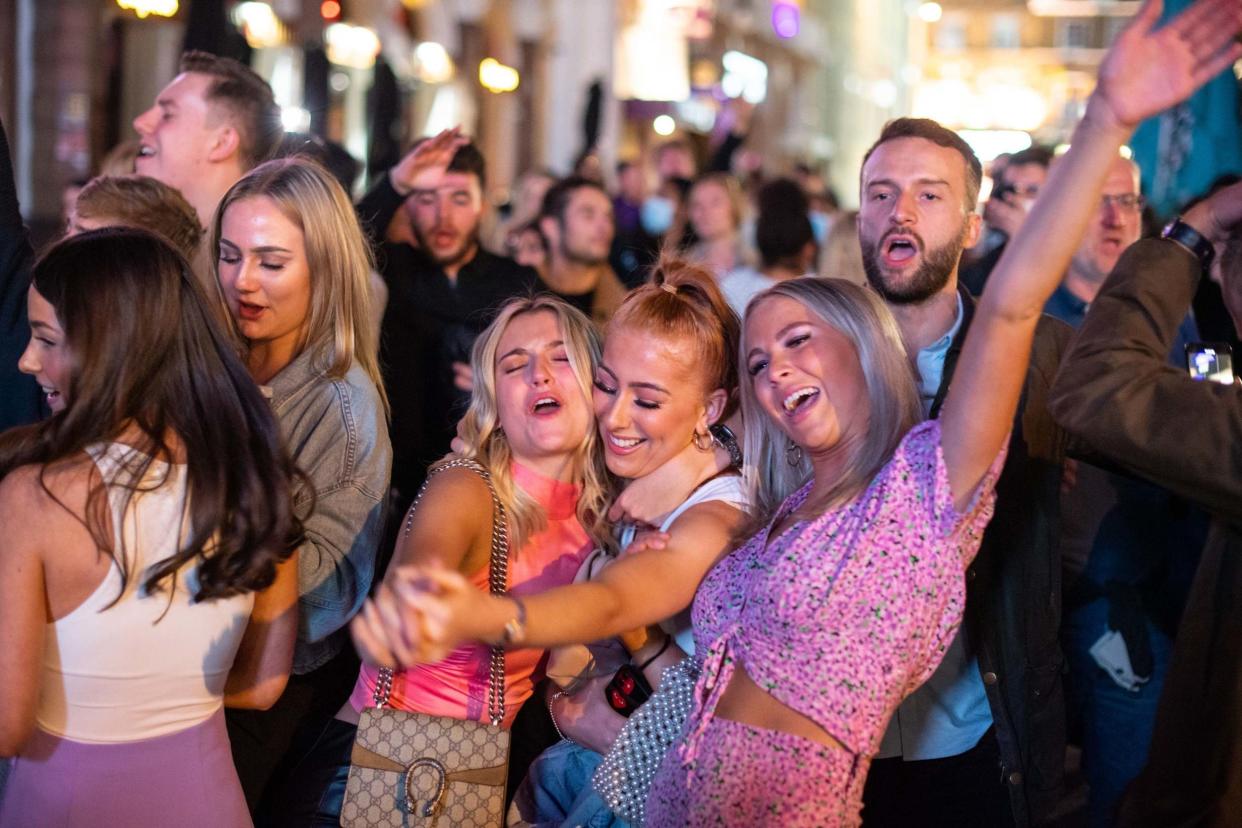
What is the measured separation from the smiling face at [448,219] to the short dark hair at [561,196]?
47.3 inches

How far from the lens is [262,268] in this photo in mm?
3412

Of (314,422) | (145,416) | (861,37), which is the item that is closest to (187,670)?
(145,416)

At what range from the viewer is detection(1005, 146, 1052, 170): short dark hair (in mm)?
6188

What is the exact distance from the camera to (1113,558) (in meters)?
4.08

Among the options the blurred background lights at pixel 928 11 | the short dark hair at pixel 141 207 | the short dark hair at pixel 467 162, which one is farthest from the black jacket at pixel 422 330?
the blurred background lights at pixel 928 11

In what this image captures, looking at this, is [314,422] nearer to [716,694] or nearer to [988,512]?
[716,694]

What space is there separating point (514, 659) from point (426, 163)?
247 centimetres

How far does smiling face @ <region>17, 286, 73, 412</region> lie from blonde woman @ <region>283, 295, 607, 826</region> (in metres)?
0.76

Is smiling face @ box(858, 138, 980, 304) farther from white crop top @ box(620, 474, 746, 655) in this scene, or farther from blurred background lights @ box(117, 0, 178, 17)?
blurred background lights @ box(117, 0, 178, 17)

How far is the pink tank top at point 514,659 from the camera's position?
294cm

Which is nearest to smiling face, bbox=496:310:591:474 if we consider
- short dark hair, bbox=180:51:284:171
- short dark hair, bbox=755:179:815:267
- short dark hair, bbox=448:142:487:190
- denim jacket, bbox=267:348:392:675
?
denim jacket, bbox=267:348:392:675

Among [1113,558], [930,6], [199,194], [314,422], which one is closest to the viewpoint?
[314,422]

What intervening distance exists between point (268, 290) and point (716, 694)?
5.35 ft

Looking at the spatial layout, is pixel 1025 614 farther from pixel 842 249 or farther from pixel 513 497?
pixel 842 249
